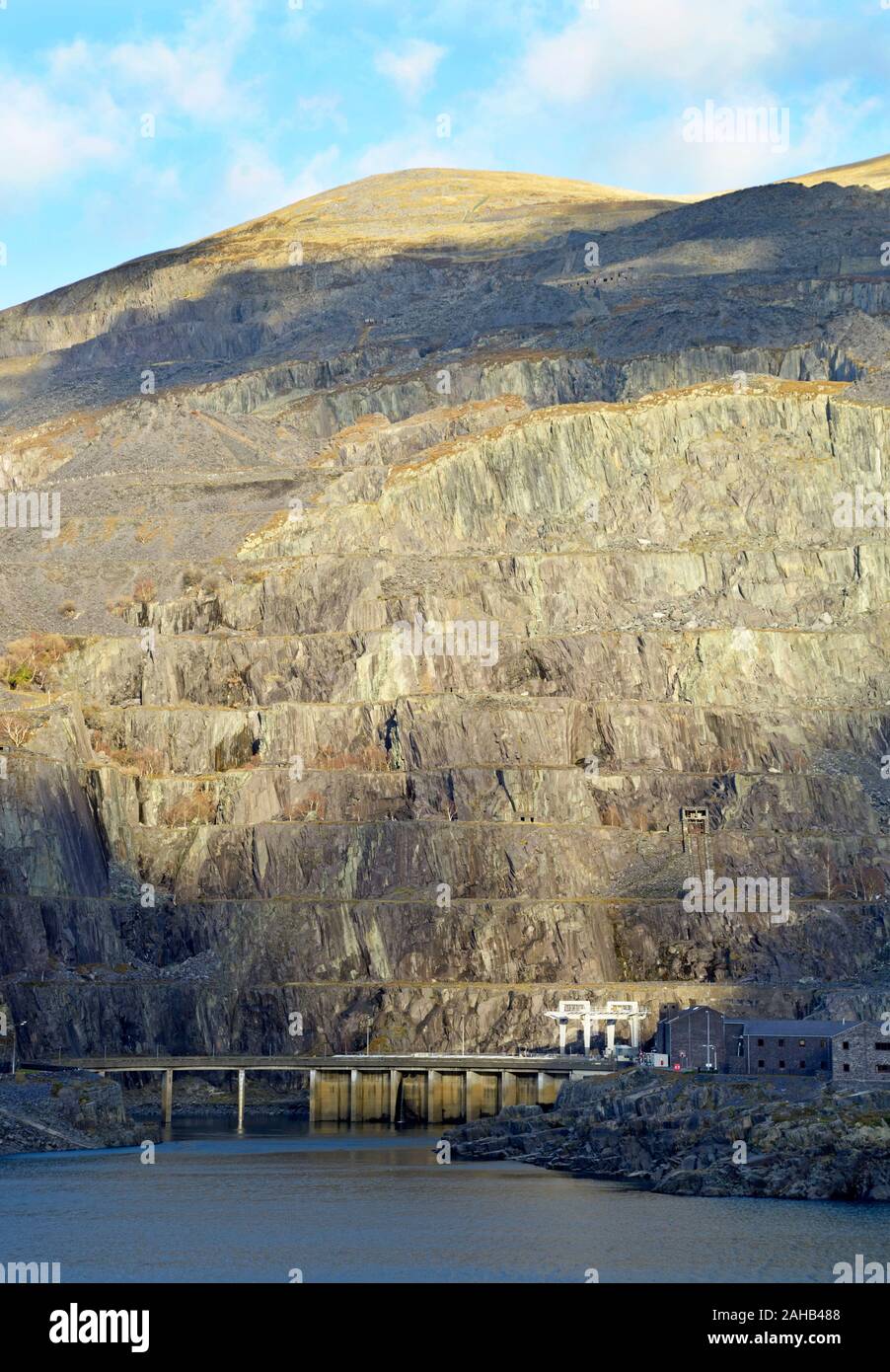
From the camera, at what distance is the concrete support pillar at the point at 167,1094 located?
6206 inches

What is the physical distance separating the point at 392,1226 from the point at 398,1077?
56.4 m

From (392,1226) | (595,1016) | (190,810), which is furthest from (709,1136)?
(190,810)

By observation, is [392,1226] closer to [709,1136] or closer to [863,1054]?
[709,1136]

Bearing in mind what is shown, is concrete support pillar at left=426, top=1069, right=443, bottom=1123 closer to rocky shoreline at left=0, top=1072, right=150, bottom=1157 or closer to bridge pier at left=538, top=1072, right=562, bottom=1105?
bridge pier at left=538, top=1072, right=562, bottom=1105

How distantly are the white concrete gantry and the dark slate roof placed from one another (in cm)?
2444

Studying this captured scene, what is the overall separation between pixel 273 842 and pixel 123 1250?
7750 cm

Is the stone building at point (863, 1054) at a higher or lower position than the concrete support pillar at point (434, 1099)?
higher

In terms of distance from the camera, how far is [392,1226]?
341 feet

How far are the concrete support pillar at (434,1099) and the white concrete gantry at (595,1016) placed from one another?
791cm

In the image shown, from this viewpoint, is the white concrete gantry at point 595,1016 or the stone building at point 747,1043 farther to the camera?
the white concrete gantry at point 595,1016

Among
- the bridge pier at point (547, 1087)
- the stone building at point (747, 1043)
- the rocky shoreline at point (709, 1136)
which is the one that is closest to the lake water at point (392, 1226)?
the rocky shoreline at point (709, 1136)

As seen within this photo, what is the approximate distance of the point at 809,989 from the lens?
533 ft

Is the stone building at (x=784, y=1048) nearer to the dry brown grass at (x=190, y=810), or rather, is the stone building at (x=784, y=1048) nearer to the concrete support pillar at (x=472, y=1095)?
the concrete support pillar at (x=472, y=1095)
